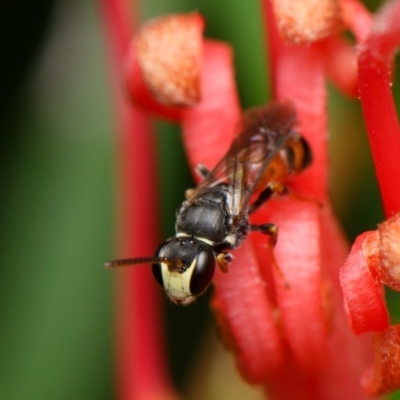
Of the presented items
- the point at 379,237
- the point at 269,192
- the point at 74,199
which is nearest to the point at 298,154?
the point at 269,192

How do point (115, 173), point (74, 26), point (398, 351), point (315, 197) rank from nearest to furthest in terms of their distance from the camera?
point (398, 351)
point (315, 197)
point (115, 173)
point (74, 26)

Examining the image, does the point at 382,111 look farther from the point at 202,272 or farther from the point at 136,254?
the point at 136,254

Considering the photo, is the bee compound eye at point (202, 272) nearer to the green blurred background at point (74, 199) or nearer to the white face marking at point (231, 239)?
the white face marking at point (231, 239)

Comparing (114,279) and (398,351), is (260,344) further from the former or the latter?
(114,279)

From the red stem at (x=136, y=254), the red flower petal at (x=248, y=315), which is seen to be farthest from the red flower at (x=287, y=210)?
the red stem at (x=136, y=254)

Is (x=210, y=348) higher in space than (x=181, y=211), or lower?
lower

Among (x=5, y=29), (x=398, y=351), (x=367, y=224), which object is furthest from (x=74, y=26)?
(x=398, y=351)
